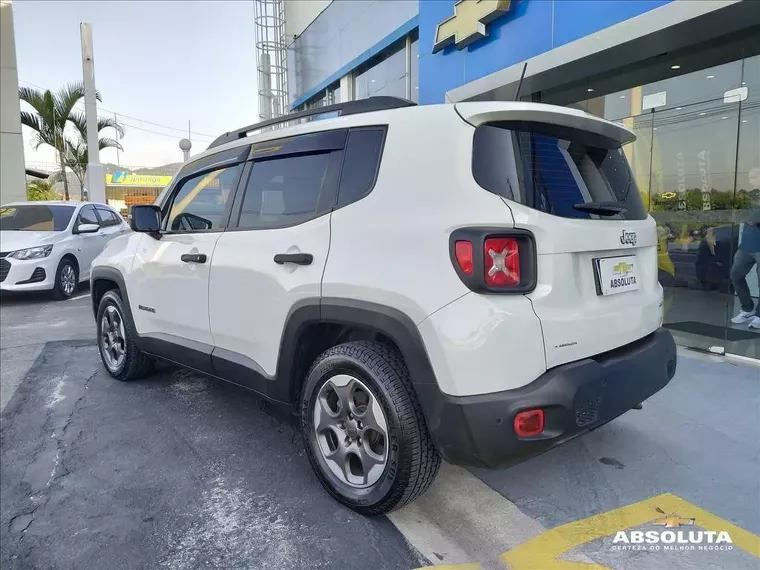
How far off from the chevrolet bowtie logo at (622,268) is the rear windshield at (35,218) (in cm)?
952

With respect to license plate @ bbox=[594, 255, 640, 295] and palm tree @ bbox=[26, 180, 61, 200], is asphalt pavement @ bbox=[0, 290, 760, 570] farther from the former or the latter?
palm tree @ bbox=[26, 180, 61, 200]

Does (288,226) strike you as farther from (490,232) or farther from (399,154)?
(490,232)

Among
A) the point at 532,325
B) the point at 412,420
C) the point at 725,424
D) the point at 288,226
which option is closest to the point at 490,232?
the point at 532,325

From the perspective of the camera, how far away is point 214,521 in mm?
2566

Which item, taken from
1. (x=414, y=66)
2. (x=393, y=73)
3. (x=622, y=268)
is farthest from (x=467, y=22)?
(x=622, y=268)

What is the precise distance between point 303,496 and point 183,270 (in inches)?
67.4

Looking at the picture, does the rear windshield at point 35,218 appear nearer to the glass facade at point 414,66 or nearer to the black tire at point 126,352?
the black tire at point 126,352

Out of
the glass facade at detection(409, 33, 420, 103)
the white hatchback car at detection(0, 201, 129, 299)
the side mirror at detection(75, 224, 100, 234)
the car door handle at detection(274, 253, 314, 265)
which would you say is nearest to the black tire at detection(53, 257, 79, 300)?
the white hatchback car at detection(0, 201, 129, 299)

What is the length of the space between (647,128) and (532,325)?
5.25 metres

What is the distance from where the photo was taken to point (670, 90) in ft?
19.4

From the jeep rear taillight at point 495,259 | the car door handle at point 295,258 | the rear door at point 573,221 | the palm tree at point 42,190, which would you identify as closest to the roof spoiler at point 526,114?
the rear door at point 573,221

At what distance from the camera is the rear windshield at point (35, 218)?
9.30 meters

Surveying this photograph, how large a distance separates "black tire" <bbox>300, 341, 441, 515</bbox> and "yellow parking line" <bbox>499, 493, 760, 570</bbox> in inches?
19.7

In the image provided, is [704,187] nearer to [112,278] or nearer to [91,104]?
[112,278]
